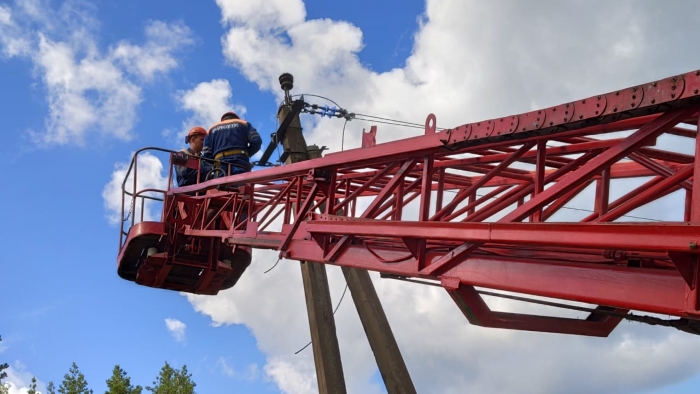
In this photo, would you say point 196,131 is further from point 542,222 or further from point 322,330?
point 542,222

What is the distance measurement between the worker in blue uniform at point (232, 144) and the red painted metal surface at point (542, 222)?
218 cm

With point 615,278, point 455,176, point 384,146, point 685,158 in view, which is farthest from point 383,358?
point 615,278

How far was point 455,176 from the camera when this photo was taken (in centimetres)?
626

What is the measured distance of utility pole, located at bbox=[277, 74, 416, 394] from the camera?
23.7ft

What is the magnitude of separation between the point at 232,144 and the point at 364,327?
113 inches

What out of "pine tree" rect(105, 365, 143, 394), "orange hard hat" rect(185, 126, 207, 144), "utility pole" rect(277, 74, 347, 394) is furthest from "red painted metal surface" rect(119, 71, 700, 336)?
"pine tree" rect(105, 365, 143, 394)

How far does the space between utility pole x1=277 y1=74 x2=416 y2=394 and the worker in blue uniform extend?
158 cm

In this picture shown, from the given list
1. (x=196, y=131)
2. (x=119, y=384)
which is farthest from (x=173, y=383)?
(x=196, y=131)

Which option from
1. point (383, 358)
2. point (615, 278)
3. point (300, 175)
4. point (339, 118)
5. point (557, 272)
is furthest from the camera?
point (339, 118)

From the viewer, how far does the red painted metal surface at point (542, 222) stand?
2.99 metres

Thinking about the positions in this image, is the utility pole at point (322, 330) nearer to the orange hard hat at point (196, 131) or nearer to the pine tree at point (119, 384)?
the orange hard hat at point (196, 131)

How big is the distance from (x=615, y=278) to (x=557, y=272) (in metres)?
0.32

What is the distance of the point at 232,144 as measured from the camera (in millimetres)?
8547

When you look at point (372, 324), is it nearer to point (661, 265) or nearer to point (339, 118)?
point (339, 118)
